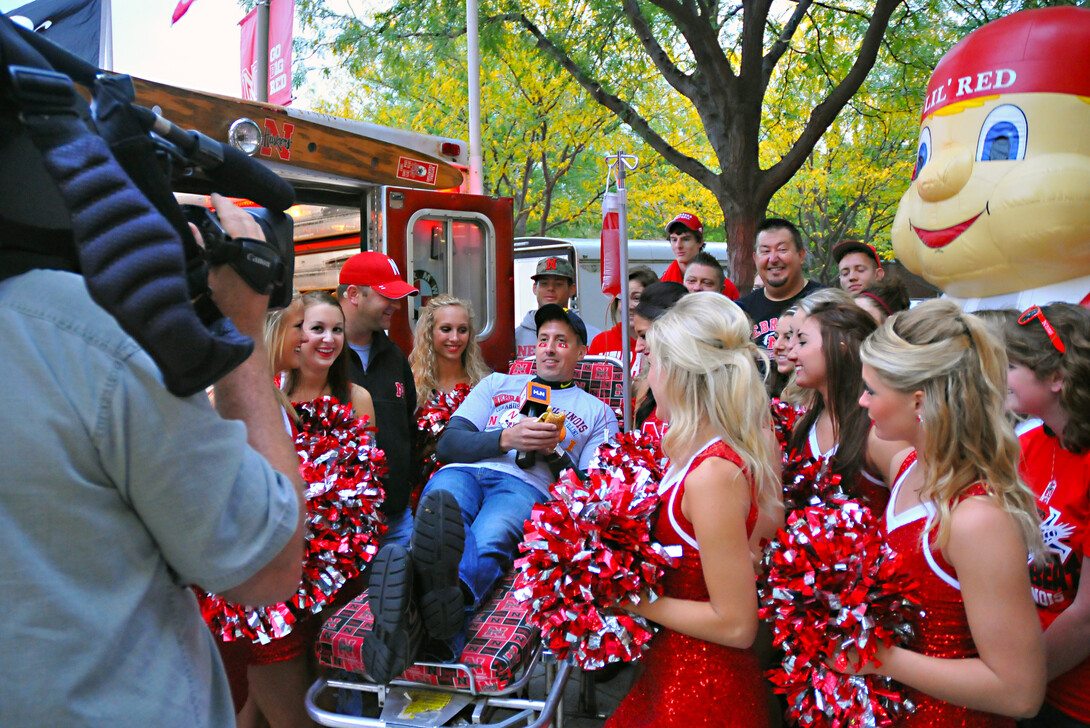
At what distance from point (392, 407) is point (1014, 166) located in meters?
3.58

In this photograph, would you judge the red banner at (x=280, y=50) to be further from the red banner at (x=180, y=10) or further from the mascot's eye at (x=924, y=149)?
the mascot's eye at (x=924, y=149)

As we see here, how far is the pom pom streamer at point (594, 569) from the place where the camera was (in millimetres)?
2316

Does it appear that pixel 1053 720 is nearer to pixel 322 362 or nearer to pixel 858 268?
pixel 322 362

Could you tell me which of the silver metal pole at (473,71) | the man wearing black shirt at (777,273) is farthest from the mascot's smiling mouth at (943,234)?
the silver metal pole at (473,71)

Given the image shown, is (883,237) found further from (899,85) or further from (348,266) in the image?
(348,266)

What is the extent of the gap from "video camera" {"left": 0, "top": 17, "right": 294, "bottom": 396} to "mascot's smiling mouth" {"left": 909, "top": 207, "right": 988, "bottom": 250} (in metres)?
4.28

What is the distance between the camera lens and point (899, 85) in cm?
1073

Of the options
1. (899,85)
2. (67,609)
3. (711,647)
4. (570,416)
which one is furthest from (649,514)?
(899,85)

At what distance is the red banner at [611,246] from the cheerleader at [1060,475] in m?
1.98

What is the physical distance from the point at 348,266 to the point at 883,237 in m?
21.4

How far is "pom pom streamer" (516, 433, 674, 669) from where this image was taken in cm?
232

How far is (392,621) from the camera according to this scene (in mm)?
2596

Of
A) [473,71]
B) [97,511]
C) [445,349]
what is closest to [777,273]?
[445,349]

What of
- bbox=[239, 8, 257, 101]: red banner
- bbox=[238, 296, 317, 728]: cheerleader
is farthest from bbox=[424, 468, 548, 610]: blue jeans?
bbox=[239, 8, 257, 101]: red banner
